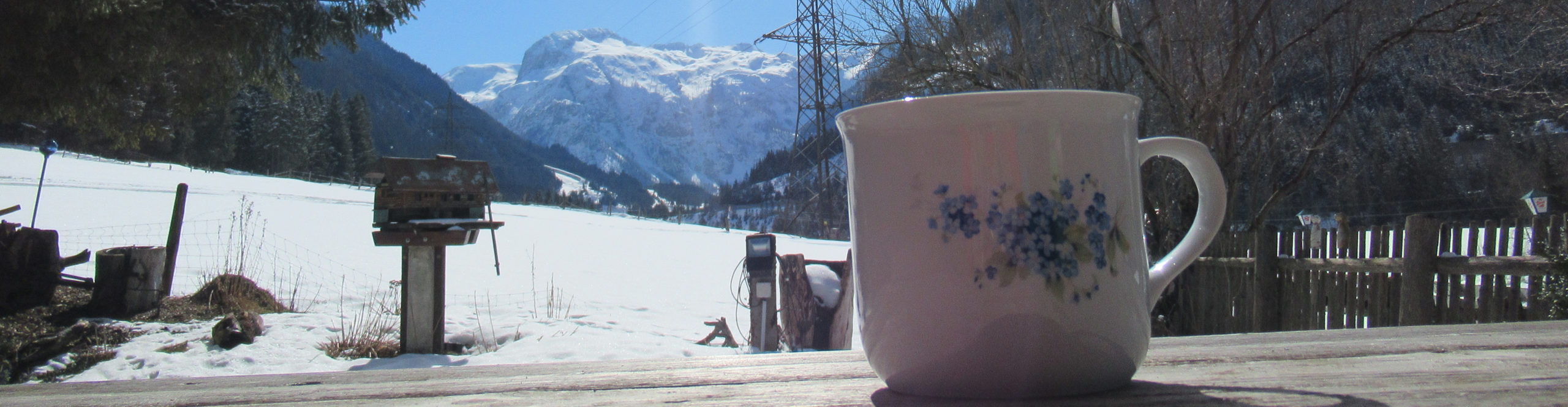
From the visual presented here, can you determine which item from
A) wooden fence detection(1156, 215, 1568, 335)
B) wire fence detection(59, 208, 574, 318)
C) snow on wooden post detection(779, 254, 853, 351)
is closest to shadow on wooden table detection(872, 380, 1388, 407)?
wooden fence detection(1156, 215, 1568, 335)

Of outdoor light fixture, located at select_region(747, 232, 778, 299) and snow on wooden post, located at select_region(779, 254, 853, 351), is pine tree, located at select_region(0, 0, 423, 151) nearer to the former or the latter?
outdoor light fixture, located at select_region(747, 232, 778, 299)

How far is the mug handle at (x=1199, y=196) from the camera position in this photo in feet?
2.01

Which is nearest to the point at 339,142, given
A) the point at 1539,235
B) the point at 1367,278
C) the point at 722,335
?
the point at 722,335

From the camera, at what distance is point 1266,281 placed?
493 centimetres

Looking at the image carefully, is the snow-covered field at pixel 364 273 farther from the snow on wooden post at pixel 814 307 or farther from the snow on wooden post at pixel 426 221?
the snow on wooden post at pixel 814 307

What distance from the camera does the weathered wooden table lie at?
0.49m

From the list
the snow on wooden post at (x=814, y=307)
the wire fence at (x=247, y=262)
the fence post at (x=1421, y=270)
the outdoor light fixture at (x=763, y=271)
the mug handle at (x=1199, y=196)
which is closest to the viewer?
the mug handle at (x=1199, y=196)

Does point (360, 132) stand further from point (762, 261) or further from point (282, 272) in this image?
point (762, 261)

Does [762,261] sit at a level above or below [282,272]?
above

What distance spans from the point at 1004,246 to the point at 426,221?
436 cm

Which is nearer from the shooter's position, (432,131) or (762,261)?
(762,261)

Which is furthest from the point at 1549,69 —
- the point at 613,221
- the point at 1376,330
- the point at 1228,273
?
the point at 613,221

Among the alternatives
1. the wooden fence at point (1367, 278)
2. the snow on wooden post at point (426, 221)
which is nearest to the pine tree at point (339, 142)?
the snow on wooden post at point (426, 221)

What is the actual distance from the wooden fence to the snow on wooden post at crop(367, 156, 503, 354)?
4.30 metres
